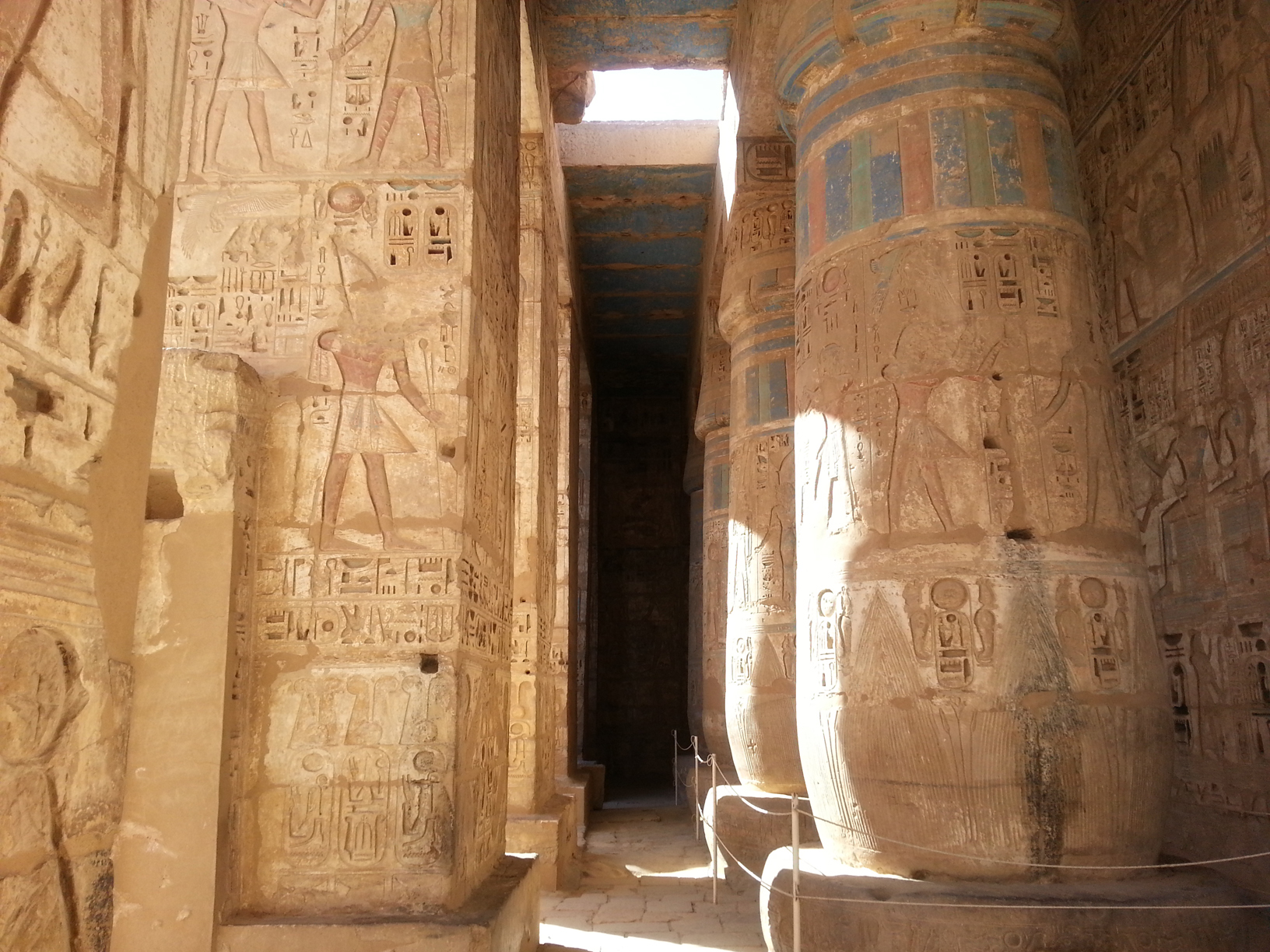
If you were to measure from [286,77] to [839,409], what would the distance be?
2.73 m

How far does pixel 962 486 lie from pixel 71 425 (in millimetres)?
3501

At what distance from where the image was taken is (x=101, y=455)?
150 centimetres

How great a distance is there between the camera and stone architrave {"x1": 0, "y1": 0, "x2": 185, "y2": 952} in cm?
129

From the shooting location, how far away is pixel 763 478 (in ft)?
26.9

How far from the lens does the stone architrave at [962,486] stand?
400 cm

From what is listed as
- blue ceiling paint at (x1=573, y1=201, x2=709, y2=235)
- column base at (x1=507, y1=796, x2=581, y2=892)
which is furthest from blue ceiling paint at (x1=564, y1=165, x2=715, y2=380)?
column base at (x1=507, y1=796, x2=581, y2=892)

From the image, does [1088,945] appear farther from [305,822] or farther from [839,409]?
[305,822]

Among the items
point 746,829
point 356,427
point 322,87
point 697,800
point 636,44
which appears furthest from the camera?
point 697,800

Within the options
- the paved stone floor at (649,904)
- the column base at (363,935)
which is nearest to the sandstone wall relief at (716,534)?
the paved stone floor at (649,904)

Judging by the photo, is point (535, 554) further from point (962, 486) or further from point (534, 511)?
point (962, 486)

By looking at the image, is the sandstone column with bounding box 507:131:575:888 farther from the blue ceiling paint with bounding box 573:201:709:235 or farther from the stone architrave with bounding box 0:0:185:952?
the stone architrave with bounding box 0:0:185:952

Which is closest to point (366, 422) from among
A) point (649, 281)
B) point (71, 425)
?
point (71, 425)

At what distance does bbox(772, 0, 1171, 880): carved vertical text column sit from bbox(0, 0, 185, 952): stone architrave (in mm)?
3228

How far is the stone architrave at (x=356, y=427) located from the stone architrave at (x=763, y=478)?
3.45 metres
